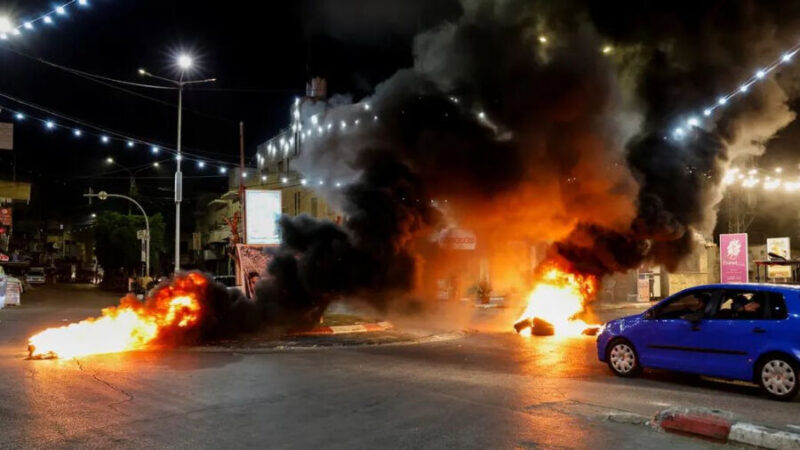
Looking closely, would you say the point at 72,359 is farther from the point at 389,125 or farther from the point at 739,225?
the point at 739,225

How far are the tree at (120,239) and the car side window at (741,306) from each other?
4569 cm

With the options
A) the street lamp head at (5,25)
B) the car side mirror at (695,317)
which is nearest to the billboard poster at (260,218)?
the street lamp head at (5,25)

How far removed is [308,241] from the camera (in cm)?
1536

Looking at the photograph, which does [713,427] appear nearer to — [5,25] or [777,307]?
[777,307]

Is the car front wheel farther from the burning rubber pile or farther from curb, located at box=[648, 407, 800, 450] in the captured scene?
the burning rubber pile

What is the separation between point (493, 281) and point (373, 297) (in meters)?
16.3

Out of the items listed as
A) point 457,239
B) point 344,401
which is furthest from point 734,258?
point 344,401

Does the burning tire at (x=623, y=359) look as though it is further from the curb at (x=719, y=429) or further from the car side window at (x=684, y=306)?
the curb at (x=719, y=429)

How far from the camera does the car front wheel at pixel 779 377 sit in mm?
7531

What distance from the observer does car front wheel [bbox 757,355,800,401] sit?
24.7 ft

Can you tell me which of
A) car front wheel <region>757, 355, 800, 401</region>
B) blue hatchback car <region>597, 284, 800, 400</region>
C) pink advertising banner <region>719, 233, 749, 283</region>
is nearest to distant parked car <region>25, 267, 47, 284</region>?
pink advertising banner <region>719, 233, 749, 283</region>

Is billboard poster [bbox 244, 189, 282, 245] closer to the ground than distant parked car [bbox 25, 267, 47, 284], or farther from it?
farther from it

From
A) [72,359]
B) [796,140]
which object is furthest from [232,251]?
[796,140]

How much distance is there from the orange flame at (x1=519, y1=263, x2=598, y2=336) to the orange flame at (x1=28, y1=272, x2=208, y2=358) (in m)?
8.88
